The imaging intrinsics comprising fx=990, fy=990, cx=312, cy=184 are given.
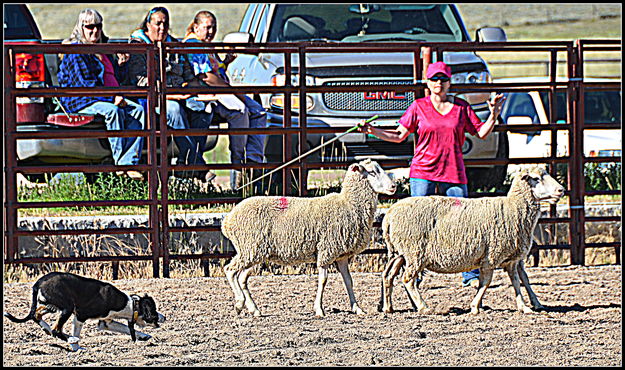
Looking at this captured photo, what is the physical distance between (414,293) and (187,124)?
3349mm

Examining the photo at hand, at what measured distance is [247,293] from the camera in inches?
288

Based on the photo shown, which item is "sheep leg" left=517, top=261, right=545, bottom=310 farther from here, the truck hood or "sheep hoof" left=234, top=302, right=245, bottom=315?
the truck hood

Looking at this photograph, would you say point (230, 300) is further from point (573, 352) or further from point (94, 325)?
point (573, 352)

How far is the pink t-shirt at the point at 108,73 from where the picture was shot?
379 inches

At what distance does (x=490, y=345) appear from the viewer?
623 centimetres

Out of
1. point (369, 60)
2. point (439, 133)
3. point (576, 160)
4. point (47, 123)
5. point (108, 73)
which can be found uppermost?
point (369, 60)

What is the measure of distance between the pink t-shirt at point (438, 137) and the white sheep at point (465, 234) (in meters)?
0.59

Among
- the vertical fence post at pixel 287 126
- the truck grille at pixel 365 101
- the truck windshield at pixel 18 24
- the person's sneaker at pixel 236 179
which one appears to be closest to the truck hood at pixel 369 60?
the truck grille at pixel 365 101

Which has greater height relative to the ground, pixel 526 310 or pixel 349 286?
pixel 349 286

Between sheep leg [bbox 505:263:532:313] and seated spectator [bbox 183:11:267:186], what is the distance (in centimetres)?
329

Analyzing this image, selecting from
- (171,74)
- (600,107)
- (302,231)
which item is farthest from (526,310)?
(600,107)

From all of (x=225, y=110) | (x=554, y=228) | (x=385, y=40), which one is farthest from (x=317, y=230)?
(x=385, y=40)

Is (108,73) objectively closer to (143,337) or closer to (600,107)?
(143,337)

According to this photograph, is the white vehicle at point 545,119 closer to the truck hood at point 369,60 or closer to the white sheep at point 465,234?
the truck hood at point 369,60
